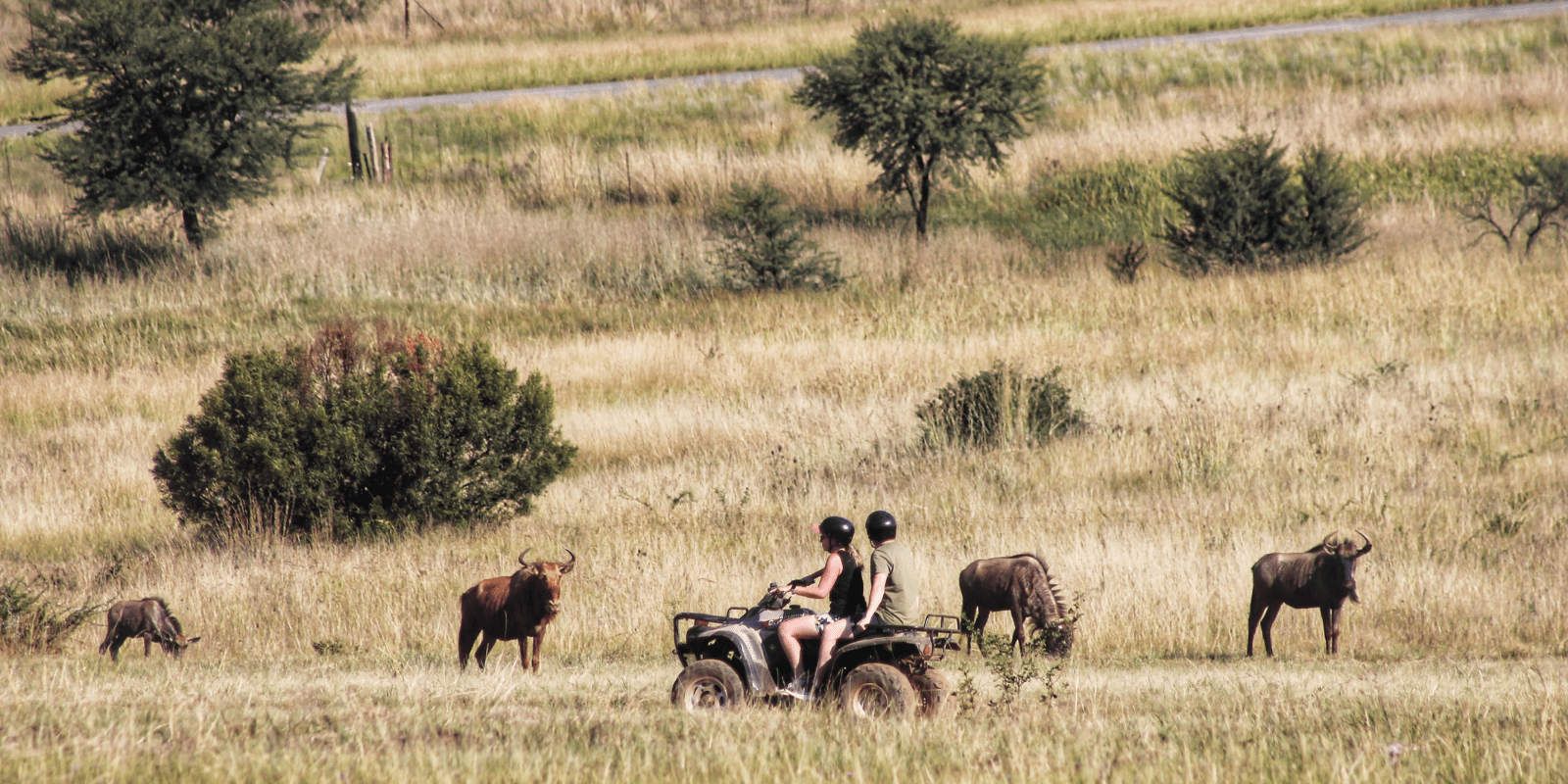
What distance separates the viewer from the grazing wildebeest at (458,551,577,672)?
22.6 feet

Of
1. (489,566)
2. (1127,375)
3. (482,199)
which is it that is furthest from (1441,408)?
(482,199)

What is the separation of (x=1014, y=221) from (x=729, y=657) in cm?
2431

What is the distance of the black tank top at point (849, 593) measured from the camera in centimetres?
619

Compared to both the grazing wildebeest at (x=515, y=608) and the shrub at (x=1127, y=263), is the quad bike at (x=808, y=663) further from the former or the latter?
the shrub at (x=1127, y=263)

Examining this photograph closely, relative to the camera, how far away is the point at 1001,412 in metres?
14.4

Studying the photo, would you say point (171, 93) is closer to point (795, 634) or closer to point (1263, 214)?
point (1263, 214)

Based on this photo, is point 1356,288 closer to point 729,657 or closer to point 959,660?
point 959,660

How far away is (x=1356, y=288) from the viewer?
21109 mm

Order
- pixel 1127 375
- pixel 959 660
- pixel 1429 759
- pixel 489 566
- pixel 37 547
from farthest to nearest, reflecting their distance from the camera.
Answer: pixel 1127 375, pixel 37 547, pixel 489 566, pixel 959 660, pixel 1429 759

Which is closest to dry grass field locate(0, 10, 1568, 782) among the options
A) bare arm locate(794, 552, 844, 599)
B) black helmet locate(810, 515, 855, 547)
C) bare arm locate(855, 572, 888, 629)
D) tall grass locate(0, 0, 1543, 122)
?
bare arm locate(855, 572, 888, 629)

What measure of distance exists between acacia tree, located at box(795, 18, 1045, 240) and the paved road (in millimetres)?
12729

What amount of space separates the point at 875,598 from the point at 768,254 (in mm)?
18318

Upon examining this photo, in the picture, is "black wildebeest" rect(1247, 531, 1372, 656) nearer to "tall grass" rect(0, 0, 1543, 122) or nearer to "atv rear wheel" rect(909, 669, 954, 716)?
"atv rear wheel" rect(909, 669, 954, 716)

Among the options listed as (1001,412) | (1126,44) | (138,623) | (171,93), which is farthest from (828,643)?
(1126,44)
